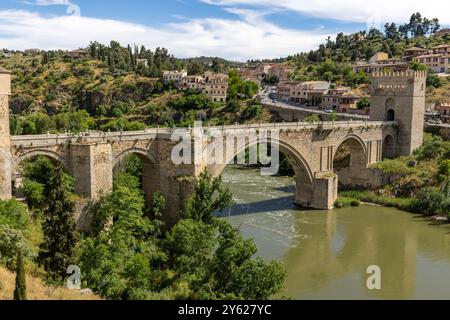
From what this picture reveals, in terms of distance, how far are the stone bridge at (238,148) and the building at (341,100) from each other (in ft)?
43.1

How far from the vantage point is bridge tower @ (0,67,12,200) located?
60.2ft

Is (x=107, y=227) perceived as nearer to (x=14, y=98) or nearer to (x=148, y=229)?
(x=148, y=229)

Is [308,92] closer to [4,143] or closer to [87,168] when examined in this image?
[87,168]

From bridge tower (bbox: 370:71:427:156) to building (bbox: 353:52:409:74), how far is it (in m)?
22.6

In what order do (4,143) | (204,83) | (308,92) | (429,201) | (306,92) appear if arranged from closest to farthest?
(4,143), (429,201), (308,92), (306,92), (204,83)

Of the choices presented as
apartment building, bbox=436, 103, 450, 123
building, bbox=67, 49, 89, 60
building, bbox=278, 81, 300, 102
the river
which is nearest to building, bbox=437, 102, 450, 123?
apartment building, bbox=436, 103, 450, 123

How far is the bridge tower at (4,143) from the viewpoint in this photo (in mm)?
18359

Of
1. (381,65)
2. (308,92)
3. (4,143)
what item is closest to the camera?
(4,143)

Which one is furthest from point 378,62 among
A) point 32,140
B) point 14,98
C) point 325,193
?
point 32,140

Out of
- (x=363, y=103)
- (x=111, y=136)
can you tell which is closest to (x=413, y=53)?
(x=363, y=103)

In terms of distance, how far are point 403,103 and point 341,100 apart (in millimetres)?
16794

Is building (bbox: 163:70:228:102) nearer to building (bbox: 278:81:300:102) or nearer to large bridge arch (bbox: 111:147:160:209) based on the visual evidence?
building (bbox: 278:81:300:102)

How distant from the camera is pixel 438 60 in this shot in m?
61.7

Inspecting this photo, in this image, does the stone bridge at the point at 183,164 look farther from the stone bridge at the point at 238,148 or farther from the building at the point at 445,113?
the building at the point at 445,113
